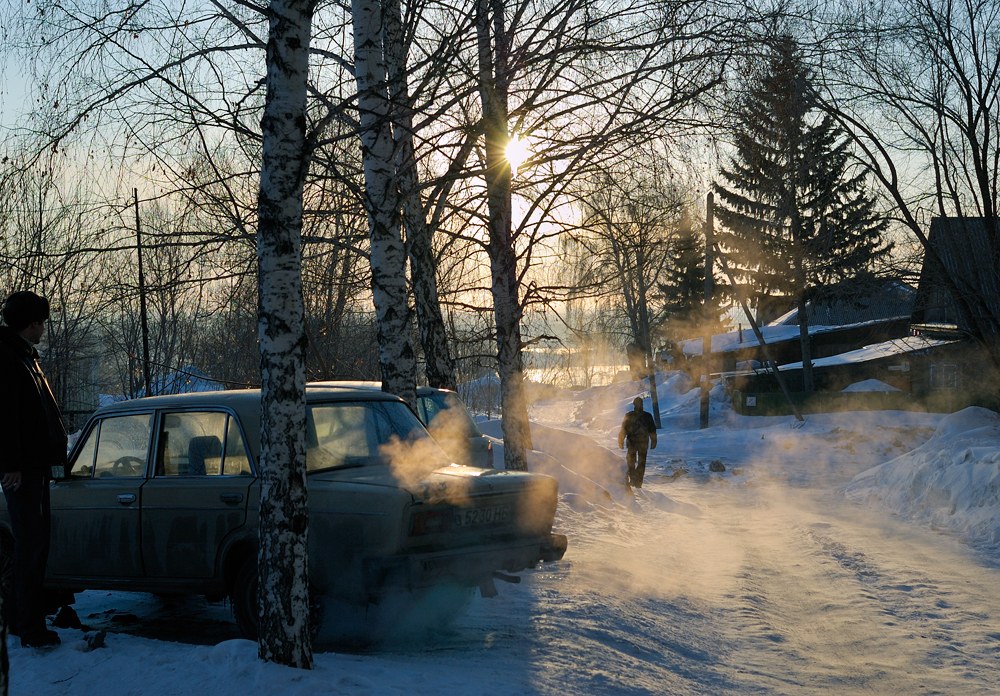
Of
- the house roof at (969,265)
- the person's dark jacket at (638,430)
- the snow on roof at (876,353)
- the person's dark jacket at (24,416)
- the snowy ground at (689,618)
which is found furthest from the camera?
the snow on roof at (876,353)

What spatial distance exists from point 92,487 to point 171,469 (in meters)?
0.66

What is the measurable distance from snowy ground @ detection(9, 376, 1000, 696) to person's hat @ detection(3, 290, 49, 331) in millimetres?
1889

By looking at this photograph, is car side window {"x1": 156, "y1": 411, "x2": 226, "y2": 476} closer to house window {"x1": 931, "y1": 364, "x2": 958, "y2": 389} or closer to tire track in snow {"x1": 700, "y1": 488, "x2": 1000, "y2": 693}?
tire track in snow {"x1": 700, "y1": 488, "x2": 1000, "y2": 693}

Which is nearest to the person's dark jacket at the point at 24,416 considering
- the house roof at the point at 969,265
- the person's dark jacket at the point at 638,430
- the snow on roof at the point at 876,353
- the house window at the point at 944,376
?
the person's dark jacket at the point at 638,430

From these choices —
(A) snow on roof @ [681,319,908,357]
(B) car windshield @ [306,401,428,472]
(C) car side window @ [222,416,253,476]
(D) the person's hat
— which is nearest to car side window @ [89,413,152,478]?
(C) car side window @ [222,416,253,476]

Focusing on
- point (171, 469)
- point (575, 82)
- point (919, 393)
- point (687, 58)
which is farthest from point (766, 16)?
point (919, 393)

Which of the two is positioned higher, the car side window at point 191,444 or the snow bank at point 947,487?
the car side window at point 191,444

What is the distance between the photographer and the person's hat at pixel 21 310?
5496mm

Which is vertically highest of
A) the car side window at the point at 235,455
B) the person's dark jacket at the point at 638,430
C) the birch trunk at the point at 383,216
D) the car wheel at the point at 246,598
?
the birch trunk at the point at 383,216

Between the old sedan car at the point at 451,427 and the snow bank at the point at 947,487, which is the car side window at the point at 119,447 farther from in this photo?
the snow bank at the point at 947,487

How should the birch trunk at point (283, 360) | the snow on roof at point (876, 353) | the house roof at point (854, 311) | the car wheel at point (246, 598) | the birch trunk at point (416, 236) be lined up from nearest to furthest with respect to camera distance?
the birch trunk at point (283, 360), the car wheel at point (246, 598), the birch trunk at point (416, 236), the snow on roof at point (876, 353), the house roof at point (854, 311)

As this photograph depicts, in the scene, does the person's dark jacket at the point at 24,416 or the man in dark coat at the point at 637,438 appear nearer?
the person's dark jacket at the point at 24,416

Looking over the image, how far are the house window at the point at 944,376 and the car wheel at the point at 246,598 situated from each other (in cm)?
3620

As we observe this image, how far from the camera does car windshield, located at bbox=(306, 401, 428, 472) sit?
21.3ft
